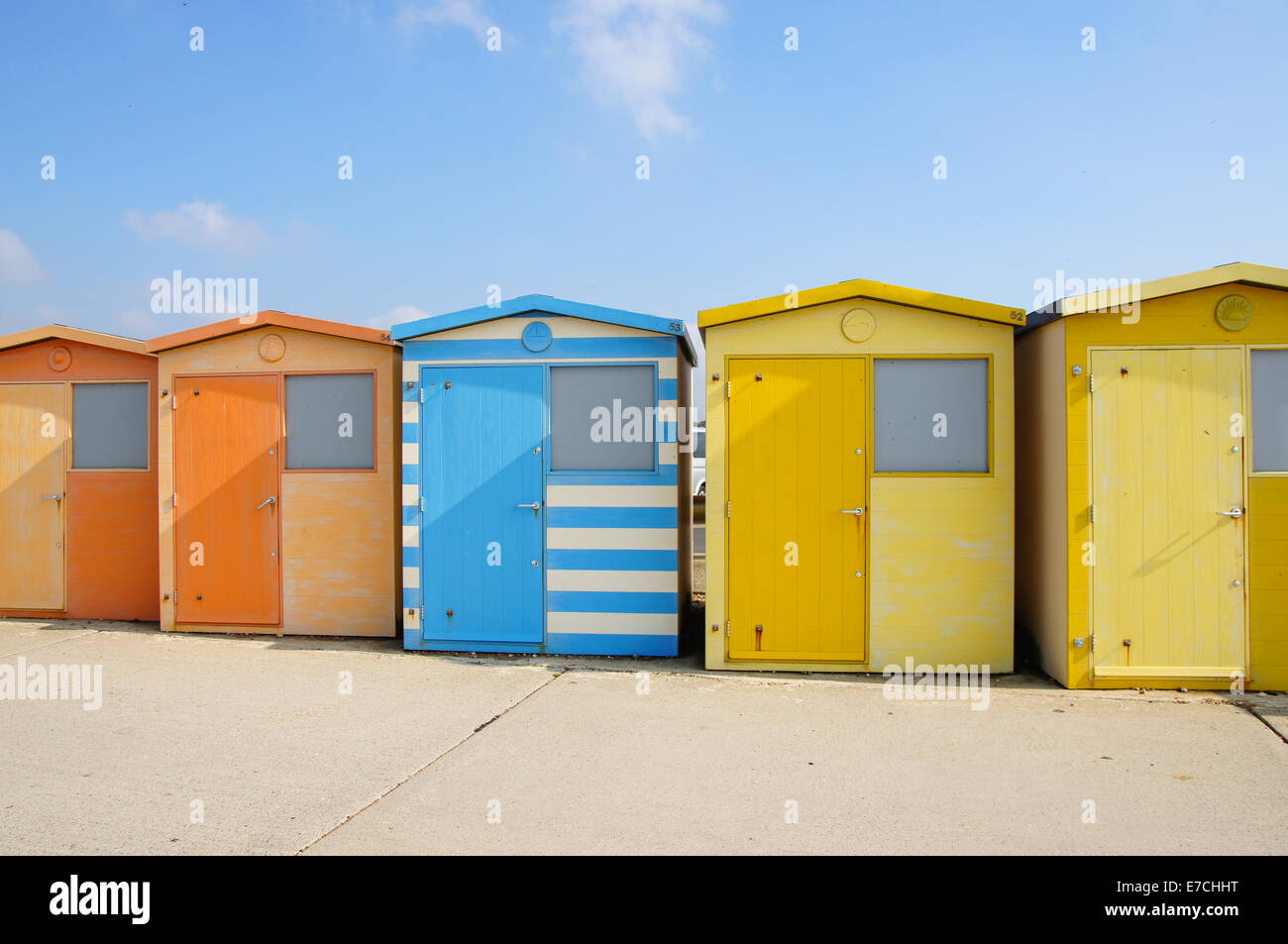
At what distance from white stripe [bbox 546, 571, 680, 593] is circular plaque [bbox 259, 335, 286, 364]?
3229 mm

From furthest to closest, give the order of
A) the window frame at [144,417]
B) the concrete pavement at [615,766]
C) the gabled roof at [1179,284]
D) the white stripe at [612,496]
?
the window frame at [144,417], the white stripe at [612,496], the gabled roof at [1179,284], the concrete pavement at [615,766]

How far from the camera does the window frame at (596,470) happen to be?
22.3 ft

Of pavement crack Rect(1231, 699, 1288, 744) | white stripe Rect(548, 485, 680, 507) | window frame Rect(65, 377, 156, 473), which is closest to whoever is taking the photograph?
pavement crack Rect(1231, 699, 1288, 744)

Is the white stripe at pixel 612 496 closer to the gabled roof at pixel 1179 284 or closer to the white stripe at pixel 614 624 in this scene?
the white stripe at pixel 614 624

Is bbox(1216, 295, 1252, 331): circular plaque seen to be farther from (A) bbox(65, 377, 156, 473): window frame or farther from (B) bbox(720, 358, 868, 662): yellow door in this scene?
(A) bbox(65, 377, 156, 473): window frame

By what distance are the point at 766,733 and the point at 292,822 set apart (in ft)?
8.66

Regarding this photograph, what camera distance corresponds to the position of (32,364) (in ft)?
27.7

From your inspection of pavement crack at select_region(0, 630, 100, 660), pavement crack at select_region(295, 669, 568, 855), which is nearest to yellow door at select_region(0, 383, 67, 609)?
pavement crack at select_region(0, 630, 100, 660)

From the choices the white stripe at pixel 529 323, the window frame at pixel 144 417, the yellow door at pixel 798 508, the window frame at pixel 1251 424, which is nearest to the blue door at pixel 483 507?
the white stripe at pixel 529 323

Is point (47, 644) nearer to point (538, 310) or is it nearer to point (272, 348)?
point (272, 348)

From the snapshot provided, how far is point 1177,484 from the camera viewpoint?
5867 millimetres

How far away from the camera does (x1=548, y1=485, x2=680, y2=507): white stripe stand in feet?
22.2
